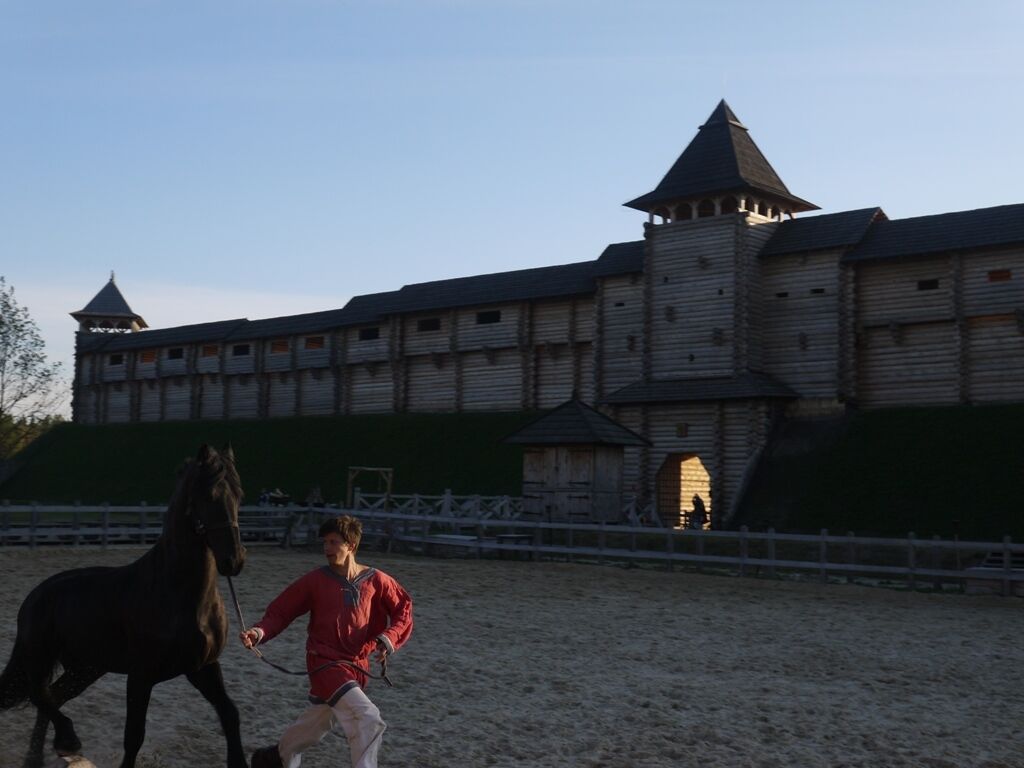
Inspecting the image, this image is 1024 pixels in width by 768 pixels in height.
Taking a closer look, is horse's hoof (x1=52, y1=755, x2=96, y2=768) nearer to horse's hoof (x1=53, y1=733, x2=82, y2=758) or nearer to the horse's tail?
horse's hoof (x1=53, y1=733, x2=82, y2=758)

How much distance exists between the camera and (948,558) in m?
23.9

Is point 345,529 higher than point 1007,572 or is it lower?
higher

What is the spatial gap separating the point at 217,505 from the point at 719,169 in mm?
33252

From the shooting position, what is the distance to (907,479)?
29.7 meters

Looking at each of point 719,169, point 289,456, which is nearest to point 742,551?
point 719,169

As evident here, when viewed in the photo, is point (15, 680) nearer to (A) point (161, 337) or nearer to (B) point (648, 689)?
(B) point (648, 689)

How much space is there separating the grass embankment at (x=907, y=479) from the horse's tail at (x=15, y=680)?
958 inches

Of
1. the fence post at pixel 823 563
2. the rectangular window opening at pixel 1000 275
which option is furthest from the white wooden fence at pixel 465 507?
Answer: the rectangular window opening at pixel 1000 275

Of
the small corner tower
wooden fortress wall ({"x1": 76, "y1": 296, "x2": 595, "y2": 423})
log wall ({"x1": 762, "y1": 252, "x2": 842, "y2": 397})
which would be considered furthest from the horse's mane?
the small corner tower

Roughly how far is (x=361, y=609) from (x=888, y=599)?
1479 centimetres

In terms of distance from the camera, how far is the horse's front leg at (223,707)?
657 cm

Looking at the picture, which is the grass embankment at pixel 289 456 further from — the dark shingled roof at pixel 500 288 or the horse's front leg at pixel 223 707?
the horse's front leg at pixel 223 707

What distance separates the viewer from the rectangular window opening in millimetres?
32156

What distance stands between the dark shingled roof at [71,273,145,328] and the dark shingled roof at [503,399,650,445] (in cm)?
4458
